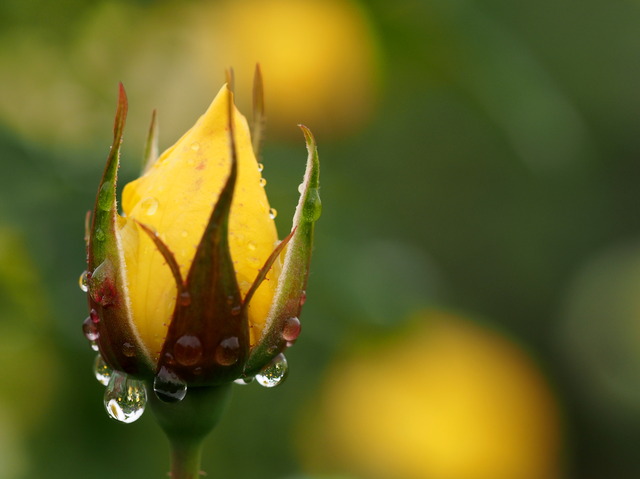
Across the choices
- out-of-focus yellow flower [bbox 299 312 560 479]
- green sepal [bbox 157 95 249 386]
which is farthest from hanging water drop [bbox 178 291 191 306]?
out-of-focus yellow flower [bbox 299 312 560 479]

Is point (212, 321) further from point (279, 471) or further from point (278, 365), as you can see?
Result: point (279, 471)

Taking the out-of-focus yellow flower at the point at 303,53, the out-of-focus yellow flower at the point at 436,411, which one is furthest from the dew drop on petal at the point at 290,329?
the out-of-focus yellow flower at the point at 436,411

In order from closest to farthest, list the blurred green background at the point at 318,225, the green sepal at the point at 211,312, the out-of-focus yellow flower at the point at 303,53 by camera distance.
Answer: the green sepal at the point at 211,312 < the blurred green background at the point at 318,225 < the out-of-focus yellow flower at the point at 303,53

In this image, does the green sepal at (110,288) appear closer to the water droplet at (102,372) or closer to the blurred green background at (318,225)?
the water droplet at (102,372)

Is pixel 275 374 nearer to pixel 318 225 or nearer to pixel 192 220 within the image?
pixel 192 220

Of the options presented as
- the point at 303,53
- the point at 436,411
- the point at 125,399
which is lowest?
the point at 125,399

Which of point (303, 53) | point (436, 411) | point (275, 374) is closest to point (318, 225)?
point (303, 53)

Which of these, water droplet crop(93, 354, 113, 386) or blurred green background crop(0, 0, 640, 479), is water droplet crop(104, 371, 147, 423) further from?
blurred green background crop(0, 0, 640, 479)
